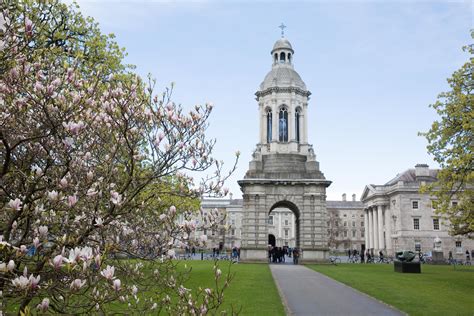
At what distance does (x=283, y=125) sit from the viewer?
43312 millimetres

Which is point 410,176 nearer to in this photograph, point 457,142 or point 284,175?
point 284,175

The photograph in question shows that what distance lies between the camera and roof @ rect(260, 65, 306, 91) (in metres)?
43.4

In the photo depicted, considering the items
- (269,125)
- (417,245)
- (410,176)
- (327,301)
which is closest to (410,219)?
(417,245)

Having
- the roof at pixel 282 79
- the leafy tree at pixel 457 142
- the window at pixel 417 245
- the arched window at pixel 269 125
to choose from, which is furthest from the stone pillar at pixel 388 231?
the leafy tree at pixel 457 142

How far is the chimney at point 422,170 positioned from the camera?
71.9m

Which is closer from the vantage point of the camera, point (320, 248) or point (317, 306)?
point (317, 306)

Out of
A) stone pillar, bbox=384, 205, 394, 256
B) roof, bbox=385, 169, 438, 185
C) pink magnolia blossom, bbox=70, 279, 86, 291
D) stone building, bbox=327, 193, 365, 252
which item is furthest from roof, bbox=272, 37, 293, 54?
stone building, bbox=327, 193, 365, 252

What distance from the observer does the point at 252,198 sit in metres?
39.5

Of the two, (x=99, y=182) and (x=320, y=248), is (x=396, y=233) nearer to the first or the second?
(x=320, y=248)

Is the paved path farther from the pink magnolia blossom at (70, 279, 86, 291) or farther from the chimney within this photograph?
the chimney

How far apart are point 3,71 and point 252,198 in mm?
34641

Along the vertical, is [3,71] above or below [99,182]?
above

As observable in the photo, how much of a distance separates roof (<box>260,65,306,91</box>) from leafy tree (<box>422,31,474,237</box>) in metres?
21.9

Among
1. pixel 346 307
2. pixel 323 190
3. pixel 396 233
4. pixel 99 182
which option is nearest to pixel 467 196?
pixel 346 307
